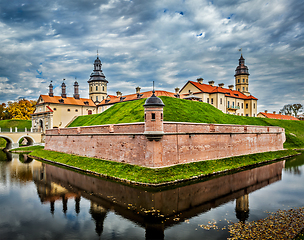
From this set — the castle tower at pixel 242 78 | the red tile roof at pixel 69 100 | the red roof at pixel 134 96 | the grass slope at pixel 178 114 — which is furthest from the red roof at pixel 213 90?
the red tile roof at pixel 69 100

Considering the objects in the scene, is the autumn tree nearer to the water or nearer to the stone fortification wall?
the stone fortification wall

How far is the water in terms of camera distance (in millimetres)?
10680

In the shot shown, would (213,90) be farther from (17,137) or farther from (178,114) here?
(17,137)

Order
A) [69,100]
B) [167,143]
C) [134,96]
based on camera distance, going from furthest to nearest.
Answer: [69,100], [134,96], [167,143]

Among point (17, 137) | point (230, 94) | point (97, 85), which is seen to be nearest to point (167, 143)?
point (17, 137)

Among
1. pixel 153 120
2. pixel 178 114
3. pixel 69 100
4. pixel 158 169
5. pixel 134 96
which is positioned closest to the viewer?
pixel 158 169

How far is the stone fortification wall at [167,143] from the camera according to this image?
63.3ft

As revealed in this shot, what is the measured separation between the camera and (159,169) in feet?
60.1

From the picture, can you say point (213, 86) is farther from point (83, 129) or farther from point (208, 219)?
point (208, 219)

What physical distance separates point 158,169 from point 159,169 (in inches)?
3.5

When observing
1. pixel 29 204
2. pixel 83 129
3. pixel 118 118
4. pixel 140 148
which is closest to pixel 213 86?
pixel 118 118

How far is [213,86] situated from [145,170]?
159 feet

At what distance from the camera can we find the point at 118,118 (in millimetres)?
34219

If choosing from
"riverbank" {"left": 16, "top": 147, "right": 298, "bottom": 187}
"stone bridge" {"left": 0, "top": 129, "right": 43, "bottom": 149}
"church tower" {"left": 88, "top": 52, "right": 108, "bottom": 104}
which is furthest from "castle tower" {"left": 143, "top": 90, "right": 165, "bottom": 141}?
"church tower" {"left": 88, "top": 52, "right": 108, "bottom": 104}
